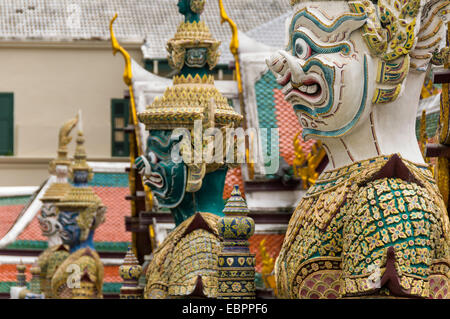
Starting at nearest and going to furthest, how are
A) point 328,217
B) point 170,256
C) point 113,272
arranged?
point 328,217, point 170,256, point 113,272

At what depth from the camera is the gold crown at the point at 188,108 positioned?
27.9 feet

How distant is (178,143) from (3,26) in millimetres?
16226

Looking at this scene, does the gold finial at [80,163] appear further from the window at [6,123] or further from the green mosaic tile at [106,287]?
the window at [6,123]

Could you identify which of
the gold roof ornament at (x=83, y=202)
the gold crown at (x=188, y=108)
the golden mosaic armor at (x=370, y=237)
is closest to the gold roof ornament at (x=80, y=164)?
the gold roof ornament at (x=83, y=202)

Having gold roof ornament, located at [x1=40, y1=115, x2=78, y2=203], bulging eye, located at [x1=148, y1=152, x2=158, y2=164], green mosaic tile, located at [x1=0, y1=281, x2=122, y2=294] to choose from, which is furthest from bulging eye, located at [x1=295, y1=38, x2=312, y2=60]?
green mosaic tile, located at [x1=0, y1=281, x2=122, y2=294]

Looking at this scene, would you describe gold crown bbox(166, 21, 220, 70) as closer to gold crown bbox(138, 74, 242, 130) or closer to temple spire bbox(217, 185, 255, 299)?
gold crown bbox(138, 74, 242, 130)

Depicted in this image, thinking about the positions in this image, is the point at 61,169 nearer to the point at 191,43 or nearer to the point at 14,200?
the point at 14,200

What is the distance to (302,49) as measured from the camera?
6094 mm

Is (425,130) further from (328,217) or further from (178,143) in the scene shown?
(328,217)

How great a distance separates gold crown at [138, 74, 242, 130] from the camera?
851 centimetres

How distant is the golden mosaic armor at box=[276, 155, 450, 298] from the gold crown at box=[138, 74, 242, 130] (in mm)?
2464

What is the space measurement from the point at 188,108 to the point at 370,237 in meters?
3.25

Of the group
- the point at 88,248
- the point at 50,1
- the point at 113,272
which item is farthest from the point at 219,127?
A: the point at 50,1

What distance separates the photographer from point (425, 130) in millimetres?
8766
